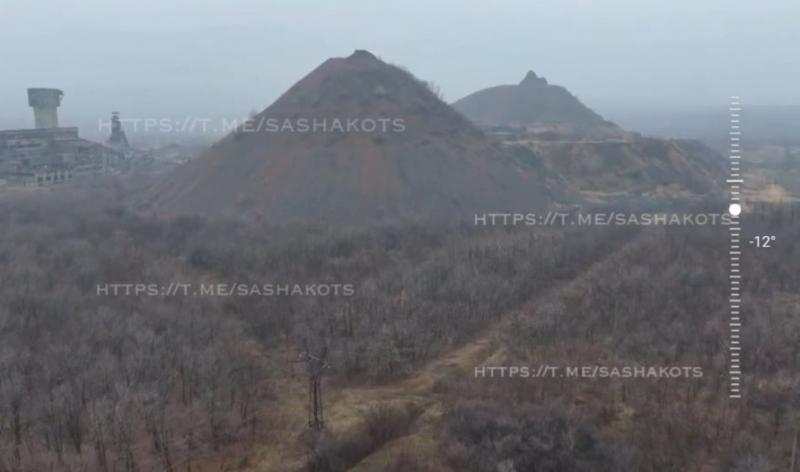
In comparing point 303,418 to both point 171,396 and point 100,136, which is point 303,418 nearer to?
point 171,396

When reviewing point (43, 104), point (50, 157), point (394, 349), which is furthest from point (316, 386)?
point (43, 104)

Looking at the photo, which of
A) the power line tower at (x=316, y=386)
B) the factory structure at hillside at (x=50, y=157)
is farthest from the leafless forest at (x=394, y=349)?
the factory structure at hillside at (x=50, y=157)

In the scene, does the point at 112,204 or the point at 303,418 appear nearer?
the point at 303,418

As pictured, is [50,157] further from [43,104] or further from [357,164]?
[357,164]

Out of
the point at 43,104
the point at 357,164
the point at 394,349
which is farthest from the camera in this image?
the point at 43,104

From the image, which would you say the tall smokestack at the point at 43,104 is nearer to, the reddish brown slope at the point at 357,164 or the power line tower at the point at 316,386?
the reddish brown slope at the point at 357,164

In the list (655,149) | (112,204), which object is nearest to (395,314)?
(112,204)
